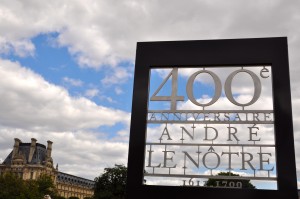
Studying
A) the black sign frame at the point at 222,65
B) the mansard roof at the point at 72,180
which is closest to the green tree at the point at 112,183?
the black sign frame at the point at 222,65

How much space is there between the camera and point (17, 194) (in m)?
70.8

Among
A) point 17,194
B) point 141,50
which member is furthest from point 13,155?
point 141,50

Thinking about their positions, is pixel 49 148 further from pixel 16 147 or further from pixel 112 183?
pixel 112 183

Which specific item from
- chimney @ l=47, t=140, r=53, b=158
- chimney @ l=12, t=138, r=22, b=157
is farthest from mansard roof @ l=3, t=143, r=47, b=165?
chimney @ l=47, t=140, r=53, b=158

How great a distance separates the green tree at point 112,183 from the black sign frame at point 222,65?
47.2 metres

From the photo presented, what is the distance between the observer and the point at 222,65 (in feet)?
35.7

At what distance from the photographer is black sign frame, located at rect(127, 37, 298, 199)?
31.7ft

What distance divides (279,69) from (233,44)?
1495mm

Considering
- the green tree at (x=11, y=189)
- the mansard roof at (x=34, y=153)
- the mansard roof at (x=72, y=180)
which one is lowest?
the green tree at (x=11, y=189)

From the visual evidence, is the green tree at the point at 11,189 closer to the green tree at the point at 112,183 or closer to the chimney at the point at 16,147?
the green tree at the point at 112,183

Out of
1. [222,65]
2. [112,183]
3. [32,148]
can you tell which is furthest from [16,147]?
[222,65]

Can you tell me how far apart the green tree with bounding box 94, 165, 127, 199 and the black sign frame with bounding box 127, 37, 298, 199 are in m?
47.2

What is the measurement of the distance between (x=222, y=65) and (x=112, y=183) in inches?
1993

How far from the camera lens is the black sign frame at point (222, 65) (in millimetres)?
9672
